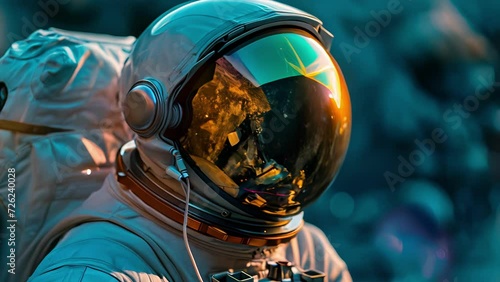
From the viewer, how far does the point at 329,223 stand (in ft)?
7.98

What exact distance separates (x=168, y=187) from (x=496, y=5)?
1.98 m

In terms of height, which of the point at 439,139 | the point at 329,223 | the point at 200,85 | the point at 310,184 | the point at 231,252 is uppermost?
the point at 200,85

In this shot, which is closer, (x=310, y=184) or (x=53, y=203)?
(x=310, y=184)

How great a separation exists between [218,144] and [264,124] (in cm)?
8

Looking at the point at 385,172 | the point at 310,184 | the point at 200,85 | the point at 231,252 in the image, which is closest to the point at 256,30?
the point at 200,85

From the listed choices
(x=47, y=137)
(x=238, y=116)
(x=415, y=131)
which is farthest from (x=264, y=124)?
(x=415, y=131)

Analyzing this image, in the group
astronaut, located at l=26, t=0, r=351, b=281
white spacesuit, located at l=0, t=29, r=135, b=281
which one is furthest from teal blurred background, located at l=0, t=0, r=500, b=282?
astronaut, located at l=26, t=0, r=351, b=281

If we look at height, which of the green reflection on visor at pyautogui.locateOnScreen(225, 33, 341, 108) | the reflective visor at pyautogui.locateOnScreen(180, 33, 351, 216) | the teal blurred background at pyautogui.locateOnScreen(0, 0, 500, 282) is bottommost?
the teal blurred background at pyautogui.locateOnScreen(0, 0, 500, 282)

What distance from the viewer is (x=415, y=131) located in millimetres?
2396

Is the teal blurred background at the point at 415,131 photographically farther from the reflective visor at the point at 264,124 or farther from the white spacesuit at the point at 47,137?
the reflective visor at the point at 264,124

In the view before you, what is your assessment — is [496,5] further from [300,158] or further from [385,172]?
[300,158]

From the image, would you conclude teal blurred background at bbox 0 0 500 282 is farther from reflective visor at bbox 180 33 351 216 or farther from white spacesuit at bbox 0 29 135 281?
reflective visor at bbox 180 33 351 216

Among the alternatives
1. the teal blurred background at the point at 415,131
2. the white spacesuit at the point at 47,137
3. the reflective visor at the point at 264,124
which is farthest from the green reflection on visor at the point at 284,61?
the teal blurred background at the point at 415,131

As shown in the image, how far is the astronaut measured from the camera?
0.95 m
